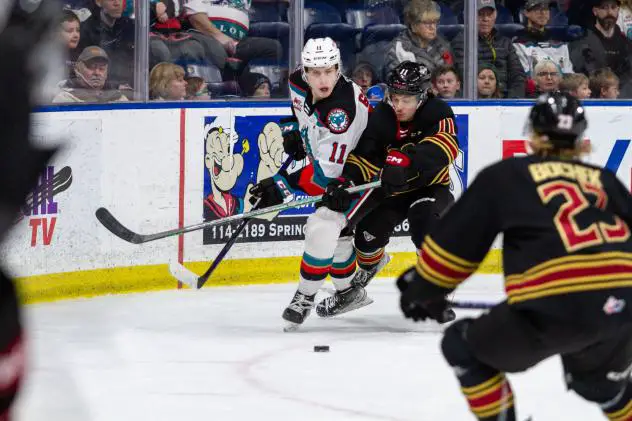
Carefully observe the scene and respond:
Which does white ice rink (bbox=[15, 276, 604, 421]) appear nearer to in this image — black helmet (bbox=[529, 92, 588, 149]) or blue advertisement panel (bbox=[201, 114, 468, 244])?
blue advertisement panel (bbox=[201, 114, 468, 244])

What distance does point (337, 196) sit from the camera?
16.1ft

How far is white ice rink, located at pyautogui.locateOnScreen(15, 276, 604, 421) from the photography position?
371cm

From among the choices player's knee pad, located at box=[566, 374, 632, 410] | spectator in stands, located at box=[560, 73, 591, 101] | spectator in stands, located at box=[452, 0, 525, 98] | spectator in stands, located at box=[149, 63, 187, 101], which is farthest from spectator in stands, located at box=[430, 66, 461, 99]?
player's knee pad, located at box=[566, 374, 632, 410]

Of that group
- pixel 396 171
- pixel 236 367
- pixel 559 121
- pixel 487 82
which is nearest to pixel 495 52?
pixel 487 82

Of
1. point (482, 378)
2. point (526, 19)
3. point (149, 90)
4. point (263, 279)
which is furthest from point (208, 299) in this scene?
point (482, 378)

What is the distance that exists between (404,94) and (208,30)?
1.72 meters

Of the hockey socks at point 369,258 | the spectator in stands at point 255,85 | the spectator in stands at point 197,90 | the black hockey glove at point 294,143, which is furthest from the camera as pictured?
the spectator in stands at point 255,85

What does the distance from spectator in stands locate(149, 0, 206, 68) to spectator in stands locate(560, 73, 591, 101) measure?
216 centimetres

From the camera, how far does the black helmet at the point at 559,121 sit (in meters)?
2.50

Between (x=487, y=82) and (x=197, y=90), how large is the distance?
163 centimetres

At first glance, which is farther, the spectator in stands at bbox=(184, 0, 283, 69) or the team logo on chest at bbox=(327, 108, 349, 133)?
the spectator in stands at bbox=(184, 0, 283, 69)

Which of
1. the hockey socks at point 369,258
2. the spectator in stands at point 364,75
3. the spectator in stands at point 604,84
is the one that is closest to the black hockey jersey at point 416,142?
the hockey socks at point 369,258

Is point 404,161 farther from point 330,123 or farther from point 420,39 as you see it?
point 420,39

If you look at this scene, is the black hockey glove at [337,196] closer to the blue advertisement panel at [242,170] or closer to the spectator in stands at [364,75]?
the blue advertisement panel at [242,170]
